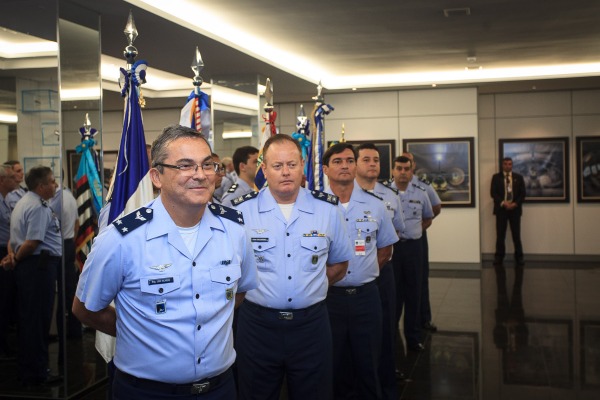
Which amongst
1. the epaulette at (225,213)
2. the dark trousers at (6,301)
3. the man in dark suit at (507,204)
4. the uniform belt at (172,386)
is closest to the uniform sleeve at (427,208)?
the dark trousers at (6,301)

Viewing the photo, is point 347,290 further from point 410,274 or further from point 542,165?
point 542,165

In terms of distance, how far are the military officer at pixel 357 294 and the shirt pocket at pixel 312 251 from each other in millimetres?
452

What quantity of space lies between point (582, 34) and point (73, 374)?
691cm

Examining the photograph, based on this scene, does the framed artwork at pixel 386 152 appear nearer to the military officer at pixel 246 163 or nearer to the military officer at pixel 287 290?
the military officer at pixel 246 163

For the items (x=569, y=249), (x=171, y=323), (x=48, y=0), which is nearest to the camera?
(x=171, y=323)

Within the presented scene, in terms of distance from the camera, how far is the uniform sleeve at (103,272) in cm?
224

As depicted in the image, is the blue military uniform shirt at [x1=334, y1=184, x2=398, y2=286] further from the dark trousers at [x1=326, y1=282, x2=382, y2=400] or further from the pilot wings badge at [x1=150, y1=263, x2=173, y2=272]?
the pilot wings badge at [x1=150, y1=263, x2=173, y2=272]

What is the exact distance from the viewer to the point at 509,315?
7.91 meters

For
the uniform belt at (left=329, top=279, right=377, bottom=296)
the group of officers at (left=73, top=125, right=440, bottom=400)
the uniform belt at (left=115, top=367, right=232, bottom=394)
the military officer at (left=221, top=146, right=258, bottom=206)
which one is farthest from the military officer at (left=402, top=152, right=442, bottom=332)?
the uniform belt at (left=115, top=367, right=232, bottom=394)

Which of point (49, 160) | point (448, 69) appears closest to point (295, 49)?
point (448, 69)

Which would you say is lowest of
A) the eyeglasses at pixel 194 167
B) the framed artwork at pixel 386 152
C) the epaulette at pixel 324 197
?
the epaulette at pixel 324 197

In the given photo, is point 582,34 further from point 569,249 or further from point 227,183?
point 569,249

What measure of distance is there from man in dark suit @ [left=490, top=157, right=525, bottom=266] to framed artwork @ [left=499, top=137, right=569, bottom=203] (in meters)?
0.45

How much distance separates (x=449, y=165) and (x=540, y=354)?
6.40 metres
